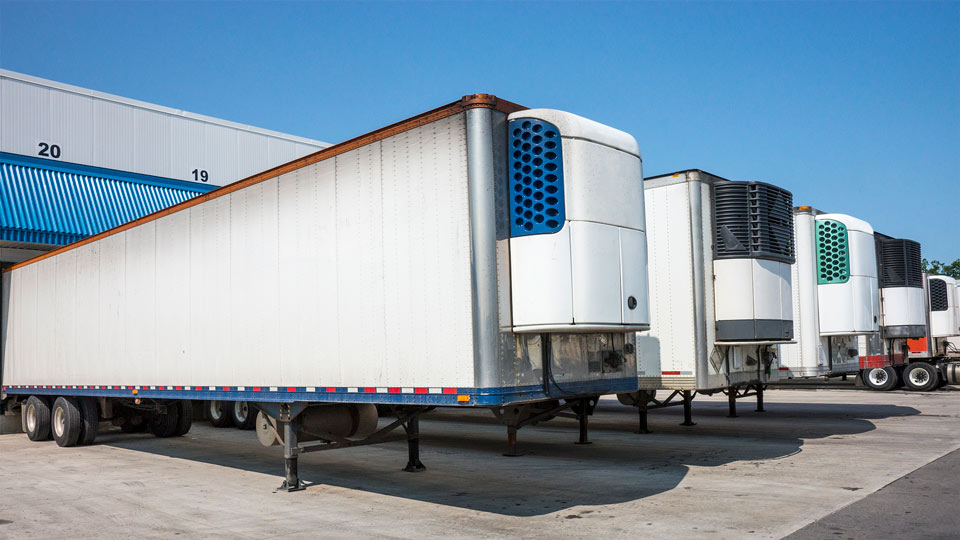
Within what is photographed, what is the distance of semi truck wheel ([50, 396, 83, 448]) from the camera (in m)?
16.4

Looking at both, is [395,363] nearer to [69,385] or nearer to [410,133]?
[410,133]

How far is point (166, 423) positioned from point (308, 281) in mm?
9478

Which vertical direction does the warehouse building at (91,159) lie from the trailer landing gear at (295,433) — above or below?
above

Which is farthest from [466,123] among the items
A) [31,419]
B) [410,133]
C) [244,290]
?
[31,419]

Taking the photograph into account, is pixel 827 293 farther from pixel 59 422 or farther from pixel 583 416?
pixel 59 422

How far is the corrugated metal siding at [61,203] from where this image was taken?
68.1 feet

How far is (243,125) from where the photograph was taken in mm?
28984

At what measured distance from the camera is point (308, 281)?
10.1m

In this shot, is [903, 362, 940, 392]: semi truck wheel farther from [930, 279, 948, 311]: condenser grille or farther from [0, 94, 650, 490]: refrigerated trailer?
[0, 94, 650, 490]: refrigerated trailer

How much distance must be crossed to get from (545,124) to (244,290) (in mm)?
4982

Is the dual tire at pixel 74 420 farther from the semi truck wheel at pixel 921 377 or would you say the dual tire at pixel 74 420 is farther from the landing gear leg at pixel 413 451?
the semi truck wheel at pixel 921 377

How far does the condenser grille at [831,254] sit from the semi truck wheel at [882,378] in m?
11.4

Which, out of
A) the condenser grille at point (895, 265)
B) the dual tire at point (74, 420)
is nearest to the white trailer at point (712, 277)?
the condenser grille at point (895, 265)

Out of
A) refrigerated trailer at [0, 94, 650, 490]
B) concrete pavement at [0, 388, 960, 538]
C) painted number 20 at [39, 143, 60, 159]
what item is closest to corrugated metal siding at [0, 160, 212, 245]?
painted number 20 at [39, 143, 60, 159]
